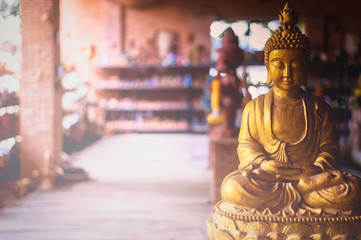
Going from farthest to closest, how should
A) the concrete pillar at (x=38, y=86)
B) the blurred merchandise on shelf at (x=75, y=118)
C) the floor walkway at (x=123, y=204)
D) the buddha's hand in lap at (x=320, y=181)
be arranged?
1. the blurred merchandise on shelf at (x=75, y=118)
2. the concrete pillar at (x=38, y=86)
3. the floor walkway at (x=123, y=204)
4. the buddha's hand in lap at (x=320, y=181)

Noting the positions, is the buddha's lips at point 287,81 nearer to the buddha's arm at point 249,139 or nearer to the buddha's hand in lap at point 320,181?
the buddha's arm at point 249,139

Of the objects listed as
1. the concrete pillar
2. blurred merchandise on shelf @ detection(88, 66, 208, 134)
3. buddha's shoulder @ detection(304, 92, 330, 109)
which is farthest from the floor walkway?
blurred merchandise on shelf @ detection(88, 66, 208, 134)

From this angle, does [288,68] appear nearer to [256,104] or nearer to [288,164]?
[256,104]

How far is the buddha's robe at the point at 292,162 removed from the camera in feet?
8.13

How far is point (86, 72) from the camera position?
11.6 meters

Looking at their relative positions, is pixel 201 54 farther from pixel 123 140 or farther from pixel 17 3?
pixel 17 3

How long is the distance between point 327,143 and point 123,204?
2487mm

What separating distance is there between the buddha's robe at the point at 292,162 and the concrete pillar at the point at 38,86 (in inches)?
137

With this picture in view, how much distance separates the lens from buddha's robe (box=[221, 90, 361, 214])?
2.48 meters

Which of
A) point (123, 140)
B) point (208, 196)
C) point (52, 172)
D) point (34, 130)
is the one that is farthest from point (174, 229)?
point (123, 140)

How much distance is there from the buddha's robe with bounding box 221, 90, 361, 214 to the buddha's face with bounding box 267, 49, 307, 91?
4.2 inches

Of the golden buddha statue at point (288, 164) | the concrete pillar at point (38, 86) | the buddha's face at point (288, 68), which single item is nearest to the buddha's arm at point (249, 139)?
the golden buddha statue at point (288, 164)

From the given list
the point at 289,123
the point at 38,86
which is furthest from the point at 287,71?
the point at 38,86

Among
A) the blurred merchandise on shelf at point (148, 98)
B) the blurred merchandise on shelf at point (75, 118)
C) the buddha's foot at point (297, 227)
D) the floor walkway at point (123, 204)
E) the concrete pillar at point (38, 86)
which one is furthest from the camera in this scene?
the blurred merchandise on shelf at point (148, 98)
